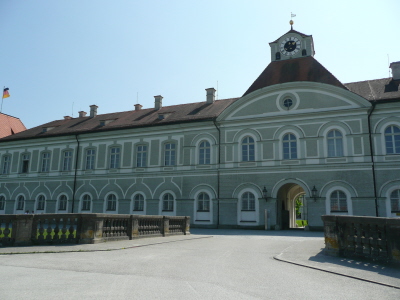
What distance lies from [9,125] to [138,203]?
24522 mm

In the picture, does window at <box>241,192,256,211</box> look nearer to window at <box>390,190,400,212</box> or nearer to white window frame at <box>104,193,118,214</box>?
window at <box>390,190,400,212</box>

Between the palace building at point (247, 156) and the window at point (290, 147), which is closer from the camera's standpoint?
the palace building at point (247, 156)

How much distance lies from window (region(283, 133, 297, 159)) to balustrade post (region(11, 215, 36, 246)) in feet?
59.6

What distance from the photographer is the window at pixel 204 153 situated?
96.1ft

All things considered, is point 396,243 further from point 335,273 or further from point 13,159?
point 13,159

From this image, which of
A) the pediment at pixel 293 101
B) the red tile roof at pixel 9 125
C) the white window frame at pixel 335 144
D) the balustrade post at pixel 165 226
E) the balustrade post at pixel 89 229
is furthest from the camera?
the red tile roof at pixel 9 125

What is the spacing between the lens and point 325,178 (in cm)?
2506

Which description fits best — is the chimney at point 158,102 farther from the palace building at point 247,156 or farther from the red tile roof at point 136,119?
the red tile roof at point 136,119

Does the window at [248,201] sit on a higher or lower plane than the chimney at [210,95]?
lower

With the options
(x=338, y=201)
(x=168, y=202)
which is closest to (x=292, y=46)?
(x=338, y=201)

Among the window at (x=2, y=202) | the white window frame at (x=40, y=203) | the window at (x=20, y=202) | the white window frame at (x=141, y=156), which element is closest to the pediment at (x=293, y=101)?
the white window frame at (x=141, y=156)

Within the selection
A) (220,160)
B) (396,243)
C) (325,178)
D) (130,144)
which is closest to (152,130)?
(130,144)

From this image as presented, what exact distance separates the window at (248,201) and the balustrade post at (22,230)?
17.0 meters

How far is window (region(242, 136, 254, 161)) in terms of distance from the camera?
90.9ft
